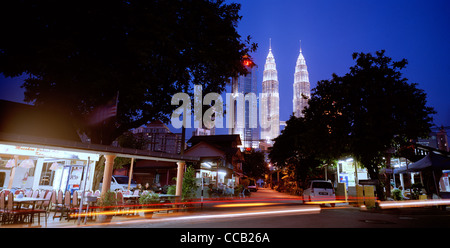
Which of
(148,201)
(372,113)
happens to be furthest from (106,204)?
(372,113)

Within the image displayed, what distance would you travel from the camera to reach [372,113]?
→ 16984 mm

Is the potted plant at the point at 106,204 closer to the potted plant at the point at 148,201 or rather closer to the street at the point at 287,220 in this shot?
the street at the point at 287,220

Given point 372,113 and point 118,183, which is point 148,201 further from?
point 372,113

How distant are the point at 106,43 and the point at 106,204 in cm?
688

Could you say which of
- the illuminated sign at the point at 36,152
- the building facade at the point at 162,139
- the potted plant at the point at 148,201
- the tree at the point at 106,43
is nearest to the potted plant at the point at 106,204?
the potted plant at the point at 148,201

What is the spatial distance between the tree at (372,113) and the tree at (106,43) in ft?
37.1

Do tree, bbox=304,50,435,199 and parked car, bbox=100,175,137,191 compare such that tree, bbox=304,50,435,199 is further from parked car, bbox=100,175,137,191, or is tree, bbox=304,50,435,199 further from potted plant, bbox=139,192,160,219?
parked car, bbox=100,175,137,191

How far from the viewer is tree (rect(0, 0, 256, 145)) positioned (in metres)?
9.44

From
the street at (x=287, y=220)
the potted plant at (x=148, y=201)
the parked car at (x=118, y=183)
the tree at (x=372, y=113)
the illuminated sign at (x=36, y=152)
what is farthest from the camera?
the parked car at (x=118, y=183)

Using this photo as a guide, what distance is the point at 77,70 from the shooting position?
997 centimetres

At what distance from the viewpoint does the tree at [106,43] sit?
944 cm

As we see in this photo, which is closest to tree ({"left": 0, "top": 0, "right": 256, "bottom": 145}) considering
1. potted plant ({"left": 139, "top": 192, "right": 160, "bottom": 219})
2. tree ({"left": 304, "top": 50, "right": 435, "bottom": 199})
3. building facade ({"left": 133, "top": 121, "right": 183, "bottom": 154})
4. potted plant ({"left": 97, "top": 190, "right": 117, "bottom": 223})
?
potted plant ({"left": 97, "top": 190, "right": 117, "bottom": 223})

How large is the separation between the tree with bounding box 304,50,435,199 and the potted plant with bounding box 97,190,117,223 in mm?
14927
